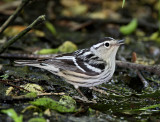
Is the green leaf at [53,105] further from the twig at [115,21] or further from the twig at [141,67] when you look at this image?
the twig at [115,21]

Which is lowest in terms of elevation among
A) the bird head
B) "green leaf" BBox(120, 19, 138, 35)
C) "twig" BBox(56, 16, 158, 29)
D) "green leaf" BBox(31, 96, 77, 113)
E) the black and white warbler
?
"green leaf" BBox(31, 96, 77, 113)

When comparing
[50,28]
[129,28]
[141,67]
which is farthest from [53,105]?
[129,28]

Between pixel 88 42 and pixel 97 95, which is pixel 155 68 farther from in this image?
pixel 88 42

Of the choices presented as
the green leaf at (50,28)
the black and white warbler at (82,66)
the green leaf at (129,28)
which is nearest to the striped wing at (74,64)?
the black and white warbler at (82,66)

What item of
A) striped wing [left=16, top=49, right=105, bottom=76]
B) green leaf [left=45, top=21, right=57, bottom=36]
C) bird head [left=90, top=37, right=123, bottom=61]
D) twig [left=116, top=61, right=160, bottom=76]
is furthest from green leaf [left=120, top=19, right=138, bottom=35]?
striped wing [left=16, top=49, right=105, bottom=76]

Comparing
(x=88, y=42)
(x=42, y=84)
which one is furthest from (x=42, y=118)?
(x=88, y=42)

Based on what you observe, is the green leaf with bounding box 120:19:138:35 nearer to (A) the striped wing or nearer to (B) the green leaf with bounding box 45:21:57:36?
Answer: (B) the green leaf with bounding box 45:21:57:36

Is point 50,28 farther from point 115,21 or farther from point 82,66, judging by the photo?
point 82,66

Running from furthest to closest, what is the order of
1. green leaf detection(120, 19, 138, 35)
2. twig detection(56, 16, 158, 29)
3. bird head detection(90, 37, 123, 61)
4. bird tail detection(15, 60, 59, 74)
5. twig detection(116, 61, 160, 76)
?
twig detection(56, 16, 158, 29) < green leaf detection(120, 19, 138, 35) < twig detection(116, 61, 160, 76) < bird head detection(90, 37, 123, 61) < bird tail detection(15, 60, 59, 74)
